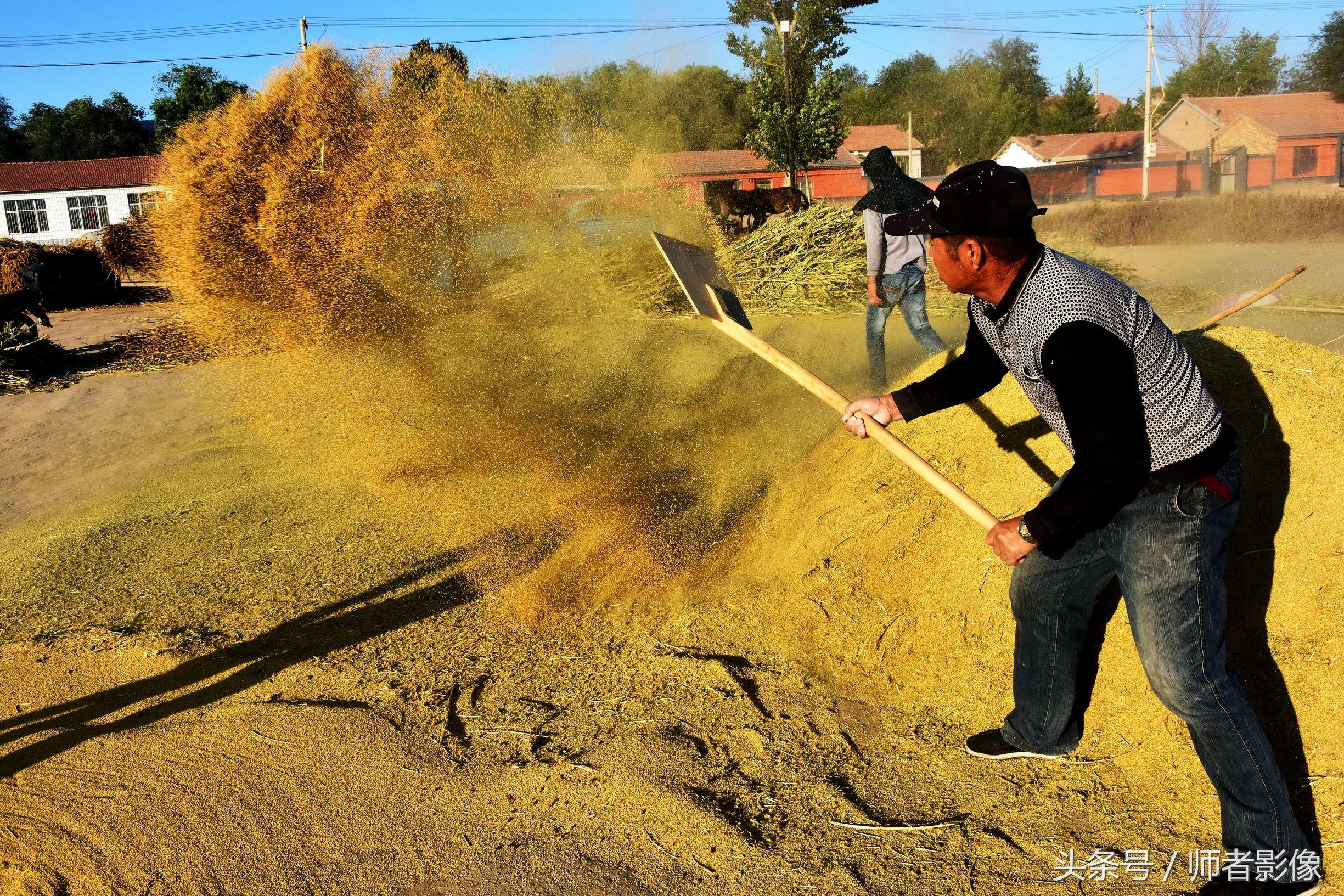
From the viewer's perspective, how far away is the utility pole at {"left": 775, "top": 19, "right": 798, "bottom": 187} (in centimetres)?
2398

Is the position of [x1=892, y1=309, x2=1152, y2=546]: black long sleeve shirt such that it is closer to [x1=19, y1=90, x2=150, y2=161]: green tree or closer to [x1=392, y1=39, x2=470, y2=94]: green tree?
[x1=392, y1=39, x2=470, y2=94]: green tree

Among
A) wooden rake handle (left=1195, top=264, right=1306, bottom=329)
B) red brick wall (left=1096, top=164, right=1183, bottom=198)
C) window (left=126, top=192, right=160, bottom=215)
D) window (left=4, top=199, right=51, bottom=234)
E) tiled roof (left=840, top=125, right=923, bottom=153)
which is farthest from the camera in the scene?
tiled roof (left=840, top=125, right=923, bottom=153)

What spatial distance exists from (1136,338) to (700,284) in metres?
1.96

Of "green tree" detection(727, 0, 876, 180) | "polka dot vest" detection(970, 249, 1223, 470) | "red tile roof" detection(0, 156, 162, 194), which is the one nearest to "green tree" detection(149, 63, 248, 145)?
"red tile roof" detection(0, 156, 162, 194)

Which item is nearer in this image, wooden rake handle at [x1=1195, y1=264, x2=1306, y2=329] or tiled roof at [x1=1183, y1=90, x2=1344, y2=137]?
wooden rake handle at [x1=1195, y1=264, x2=1306, y2=329]

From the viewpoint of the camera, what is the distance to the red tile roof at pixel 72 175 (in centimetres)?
3769

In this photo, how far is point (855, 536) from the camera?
3.94m

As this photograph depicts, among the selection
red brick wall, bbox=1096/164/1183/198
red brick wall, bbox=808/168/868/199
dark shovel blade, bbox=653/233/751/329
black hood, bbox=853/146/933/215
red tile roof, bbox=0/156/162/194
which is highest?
red tile roof, bbox=0/156/162/194

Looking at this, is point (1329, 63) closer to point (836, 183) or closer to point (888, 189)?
point (836, 183)

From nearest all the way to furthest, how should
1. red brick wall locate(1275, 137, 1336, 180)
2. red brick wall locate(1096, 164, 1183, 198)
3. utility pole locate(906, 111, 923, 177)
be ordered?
red brick wall locate(1275, 137, 1336, 180), red brick wall locate(1096, 164, 1183, 198), utility pole locate(906, 111, 923, 177)

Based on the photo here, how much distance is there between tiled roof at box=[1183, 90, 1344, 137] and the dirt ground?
46935 millimetres

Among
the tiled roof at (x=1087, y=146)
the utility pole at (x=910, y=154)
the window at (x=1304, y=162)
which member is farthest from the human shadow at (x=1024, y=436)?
the tiled roof at (x=1087, y=146)

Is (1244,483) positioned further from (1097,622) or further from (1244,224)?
(1244,224)

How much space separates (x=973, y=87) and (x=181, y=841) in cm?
6877
